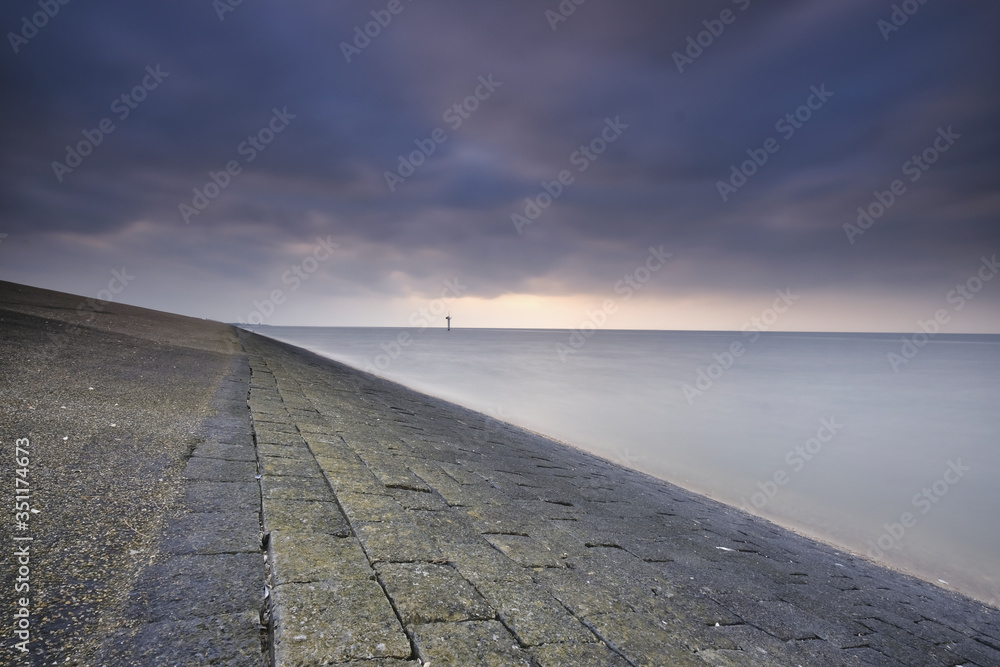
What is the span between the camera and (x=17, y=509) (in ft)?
6.77

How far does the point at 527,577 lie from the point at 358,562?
35.0 inches

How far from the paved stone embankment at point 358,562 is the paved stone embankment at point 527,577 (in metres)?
0.02

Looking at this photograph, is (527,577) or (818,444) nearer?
(527,577)

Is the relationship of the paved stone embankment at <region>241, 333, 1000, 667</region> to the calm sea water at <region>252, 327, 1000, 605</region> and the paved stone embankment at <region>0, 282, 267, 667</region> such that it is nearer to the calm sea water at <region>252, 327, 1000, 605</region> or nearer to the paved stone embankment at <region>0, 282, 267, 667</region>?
the paved stone embankment at <region>0, 282, 267, 667</region>

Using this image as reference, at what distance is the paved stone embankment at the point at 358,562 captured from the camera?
156 cm

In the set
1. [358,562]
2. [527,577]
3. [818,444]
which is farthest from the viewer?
[818,444]

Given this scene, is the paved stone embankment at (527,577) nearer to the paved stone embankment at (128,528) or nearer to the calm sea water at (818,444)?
the paved stone embankment at (128,528)

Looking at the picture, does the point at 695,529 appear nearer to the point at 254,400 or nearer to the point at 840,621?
the point at 840,621

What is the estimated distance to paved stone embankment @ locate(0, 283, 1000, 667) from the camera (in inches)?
61.2

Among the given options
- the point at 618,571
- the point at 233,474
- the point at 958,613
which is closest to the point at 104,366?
the point at 233,474

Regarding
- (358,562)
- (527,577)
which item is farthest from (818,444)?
(358,562)

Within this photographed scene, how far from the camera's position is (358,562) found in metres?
2.04

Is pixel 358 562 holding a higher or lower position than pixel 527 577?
higher

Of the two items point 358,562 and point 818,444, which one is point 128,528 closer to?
point 358,562
